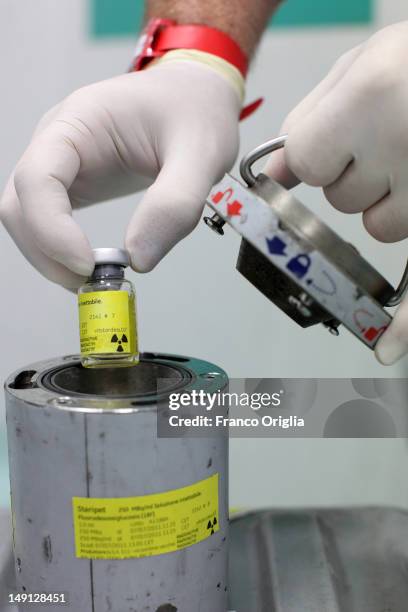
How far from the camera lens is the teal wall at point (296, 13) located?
1165 millimetres

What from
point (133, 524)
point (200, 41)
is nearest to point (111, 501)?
point (133, 524)

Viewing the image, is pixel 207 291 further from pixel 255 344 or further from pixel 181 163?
pixel 181 163

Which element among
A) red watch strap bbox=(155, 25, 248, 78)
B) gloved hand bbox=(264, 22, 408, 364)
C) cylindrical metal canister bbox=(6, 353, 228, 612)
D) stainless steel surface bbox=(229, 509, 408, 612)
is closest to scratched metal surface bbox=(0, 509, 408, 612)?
stainless steel surface bbox=(229, 509, 408, 612)

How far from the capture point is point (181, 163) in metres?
0.64

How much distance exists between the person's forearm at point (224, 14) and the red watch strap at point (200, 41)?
0.05 feet

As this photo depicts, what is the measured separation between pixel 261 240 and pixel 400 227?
9.1 inches

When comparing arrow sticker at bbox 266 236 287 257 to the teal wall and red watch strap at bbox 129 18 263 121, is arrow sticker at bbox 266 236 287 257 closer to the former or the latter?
red watch strap at bbox 129 18 263 121

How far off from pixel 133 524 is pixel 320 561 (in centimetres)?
30

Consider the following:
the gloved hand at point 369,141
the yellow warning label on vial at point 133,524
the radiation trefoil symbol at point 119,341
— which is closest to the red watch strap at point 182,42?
the gloved hand at point 369,141

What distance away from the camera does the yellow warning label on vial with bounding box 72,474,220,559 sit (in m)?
0.45

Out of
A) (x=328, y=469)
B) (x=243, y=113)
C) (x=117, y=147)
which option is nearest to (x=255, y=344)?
(x=328, y=469)

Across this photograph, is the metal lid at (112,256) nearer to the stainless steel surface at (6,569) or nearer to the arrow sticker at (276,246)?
the arrow sticker at (276,246)

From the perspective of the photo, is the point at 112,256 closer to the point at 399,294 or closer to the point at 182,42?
the point at 399,294

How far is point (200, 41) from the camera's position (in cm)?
79
